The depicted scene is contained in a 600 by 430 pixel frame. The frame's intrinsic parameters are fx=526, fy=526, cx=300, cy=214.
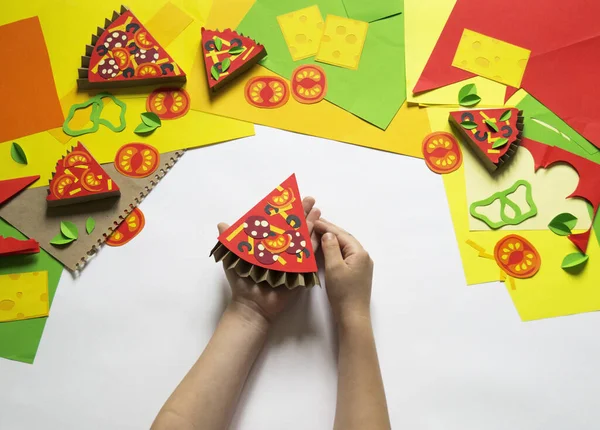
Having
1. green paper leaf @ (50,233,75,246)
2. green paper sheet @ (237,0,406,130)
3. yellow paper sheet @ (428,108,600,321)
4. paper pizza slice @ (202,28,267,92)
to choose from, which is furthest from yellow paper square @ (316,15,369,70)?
green paper leaf @ (50,233,75,246)

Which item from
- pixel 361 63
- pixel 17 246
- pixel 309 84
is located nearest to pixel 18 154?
pixel 17 246

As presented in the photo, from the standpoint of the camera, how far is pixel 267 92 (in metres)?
0.93

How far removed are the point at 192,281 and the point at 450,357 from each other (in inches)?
15.9

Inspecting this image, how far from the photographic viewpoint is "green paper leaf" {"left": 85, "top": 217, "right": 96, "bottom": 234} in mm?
833

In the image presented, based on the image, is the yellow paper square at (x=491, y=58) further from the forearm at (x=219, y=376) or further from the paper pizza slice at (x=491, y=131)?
the forearm at (x=219, y=376)

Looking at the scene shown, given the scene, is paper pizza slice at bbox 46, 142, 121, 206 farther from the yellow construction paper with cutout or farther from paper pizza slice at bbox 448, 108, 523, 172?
paper pizza slice at bbox 448, 108, 523, 172

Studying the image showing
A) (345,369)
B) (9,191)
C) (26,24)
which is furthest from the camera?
(26,24)

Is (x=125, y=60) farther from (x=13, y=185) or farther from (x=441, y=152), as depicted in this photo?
(x=441, y=152)

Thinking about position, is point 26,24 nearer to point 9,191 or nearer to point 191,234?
point 9,191

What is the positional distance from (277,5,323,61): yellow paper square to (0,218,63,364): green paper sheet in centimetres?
55

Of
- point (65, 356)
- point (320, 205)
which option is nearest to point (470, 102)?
point (320, 205)

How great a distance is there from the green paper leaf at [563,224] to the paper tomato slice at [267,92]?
49 cm

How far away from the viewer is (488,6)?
997mm

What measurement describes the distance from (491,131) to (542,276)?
250 mm
